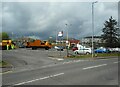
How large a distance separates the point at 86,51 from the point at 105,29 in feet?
110

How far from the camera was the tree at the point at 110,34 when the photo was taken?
84.6 meters

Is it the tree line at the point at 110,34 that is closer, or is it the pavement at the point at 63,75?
the pavement at the point at 63,75

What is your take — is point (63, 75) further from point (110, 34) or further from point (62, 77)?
point (110, 34)

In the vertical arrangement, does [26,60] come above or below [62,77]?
above

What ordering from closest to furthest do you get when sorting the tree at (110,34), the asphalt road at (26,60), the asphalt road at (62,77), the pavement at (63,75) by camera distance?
the asphalt road at (62,77)
the pavement at (63,75)
the asphalt road at (26,60)
the tree at (110,34)

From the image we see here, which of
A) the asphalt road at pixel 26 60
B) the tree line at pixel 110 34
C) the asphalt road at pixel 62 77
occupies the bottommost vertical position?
the asphalt road at pixel 62 77

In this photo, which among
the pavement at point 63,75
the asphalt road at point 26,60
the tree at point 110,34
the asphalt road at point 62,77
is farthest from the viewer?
the tree at point 110,34

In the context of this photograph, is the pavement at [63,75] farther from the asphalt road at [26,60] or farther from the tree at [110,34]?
the tree at [110,34]

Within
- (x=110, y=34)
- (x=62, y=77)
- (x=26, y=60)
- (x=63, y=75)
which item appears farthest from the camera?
(x=110, y=34)

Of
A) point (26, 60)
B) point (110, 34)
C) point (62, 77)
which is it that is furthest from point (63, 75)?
point (110, 34)

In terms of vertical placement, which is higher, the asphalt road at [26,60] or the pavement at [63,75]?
the asphalt road at [26,60]

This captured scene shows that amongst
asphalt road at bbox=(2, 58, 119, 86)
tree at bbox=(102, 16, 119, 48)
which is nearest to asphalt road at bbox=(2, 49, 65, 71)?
asphalt road at bbox=(2, 58, 119, 86)

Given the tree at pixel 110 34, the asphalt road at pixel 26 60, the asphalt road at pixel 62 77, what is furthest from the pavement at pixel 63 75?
the tree at pixel 110 34

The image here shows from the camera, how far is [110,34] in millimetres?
85625
